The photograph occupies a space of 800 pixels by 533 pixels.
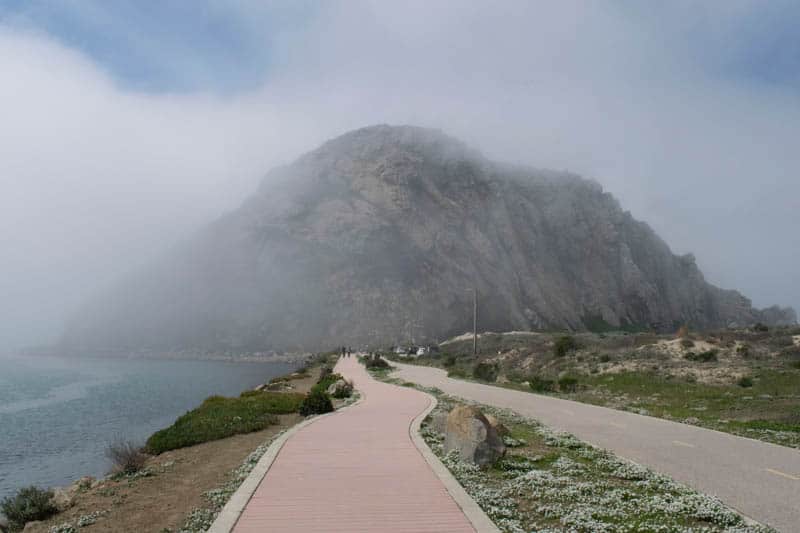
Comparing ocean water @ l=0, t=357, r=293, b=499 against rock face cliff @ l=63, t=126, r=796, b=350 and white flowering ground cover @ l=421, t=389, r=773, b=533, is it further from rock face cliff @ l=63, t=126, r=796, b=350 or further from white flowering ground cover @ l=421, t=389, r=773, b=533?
rock face cliff @ l=63, t=126, r=796, b=350

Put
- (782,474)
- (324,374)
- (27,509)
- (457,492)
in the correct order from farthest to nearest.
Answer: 1. (324,374)
2. (782,474)
3. (27,509)
4. (457,492)

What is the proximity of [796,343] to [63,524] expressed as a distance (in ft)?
133

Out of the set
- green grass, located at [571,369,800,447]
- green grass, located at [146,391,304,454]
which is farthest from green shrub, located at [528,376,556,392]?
green grass, located at [146,391,304,454]

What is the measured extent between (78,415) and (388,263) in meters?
92.2

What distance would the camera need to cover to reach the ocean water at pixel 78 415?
70.9ft

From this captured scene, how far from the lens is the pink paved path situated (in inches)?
296

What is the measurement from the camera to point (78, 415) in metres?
35.8

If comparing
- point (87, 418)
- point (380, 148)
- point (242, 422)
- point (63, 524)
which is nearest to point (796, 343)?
point (242, 422)

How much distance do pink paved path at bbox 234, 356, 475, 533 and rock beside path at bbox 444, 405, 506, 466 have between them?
2.98 feet

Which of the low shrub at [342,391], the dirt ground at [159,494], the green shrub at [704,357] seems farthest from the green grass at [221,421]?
the green shrub at [704,357]

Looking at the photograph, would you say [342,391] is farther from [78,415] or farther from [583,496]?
[78,415]

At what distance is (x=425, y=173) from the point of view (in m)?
139

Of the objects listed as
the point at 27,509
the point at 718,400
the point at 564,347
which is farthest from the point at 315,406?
the point at 564,347

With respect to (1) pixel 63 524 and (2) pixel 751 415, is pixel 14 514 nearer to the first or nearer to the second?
(1) pixel 63 524
